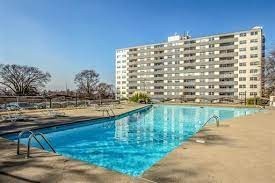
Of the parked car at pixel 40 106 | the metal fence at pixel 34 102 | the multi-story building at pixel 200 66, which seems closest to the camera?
the metal fence at pixel 34 102

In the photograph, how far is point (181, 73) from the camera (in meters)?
65.6

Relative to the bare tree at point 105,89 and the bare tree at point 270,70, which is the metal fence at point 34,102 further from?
the bare tree at point 105,89

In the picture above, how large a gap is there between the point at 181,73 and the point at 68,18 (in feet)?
160

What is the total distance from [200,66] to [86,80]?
28.6 metres

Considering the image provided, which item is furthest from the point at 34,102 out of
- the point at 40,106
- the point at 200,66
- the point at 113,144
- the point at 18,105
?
the point at 200,66

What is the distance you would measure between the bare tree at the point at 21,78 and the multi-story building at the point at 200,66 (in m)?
34.4

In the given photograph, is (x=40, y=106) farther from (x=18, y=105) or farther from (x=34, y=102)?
(x=18, y=105)

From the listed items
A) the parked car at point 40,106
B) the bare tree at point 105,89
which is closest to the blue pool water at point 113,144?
the parked car at point 40,106

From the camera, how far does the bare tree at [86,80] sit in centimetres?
5322

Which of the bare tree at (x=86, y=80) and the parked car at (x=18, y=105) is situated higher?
the bare tree at (x=86, y=80)

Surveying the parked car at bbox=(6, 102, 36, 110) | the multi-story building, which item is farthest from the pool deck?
the multi-story building

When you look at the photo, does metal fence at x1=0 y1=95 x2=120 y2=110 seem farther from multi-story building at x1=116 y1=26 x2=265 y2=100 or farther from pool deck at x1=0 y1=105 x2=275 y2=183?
multi-story building at x1=116 y1=26 x2=265 y2=100

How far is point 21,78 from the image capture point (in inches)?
1657

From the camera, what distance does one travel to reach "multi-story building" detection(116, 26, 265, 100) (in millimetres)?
55625
